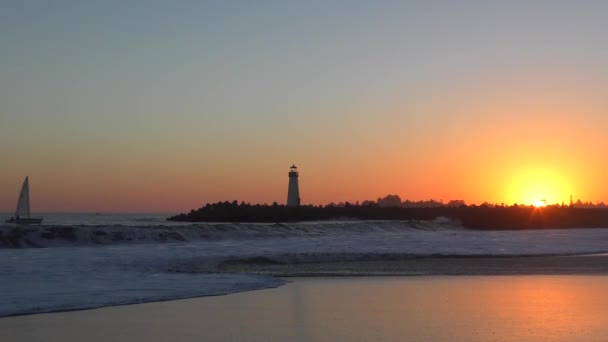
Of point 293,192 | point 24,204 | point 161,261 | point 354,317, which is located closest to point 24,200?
point 24,204

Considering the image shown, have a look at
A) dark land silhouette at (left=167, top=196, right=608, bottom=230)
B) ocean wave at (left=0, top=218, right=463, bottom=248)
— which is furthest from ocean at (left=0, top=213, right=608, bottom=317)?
dark land silhouette at (left=167, top=196, right=608, bottom=230)

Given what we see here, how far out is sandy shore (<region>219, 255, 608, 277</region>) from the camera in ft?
50.9

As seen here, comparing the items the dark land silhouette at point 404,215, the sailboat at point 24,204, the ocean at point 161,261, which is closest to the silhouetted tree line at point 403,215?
the dark land silhouette at point 404,215

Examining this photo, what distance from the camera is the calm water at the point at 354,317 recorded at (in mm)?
7660

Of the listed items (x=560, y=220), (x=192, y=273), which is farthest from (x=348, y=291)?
(x=560, y=220)

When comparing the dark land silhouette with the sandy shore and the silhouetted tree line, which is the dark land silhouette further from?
the sandy shore

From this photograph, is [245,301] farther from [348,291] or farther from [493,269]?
[493,269]

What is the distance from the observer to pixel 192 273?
1511 cm

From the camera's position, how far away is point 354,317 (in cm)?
886

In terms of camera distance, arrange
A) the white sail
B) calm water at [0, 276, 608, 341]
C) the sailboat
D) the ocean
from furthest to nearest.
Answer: the white sail → the sailboat → the ocean → calm water at [0, 276, 608, 341]

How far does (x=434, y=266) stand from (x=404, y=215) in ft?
145

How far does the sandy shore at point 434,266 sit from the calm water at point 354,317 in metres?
3.14

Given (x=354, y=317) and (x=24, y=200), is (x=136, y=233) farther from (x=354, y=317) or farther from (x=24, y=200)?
(x=24, y=200)

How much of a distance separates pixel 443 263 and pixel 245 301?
896cm
